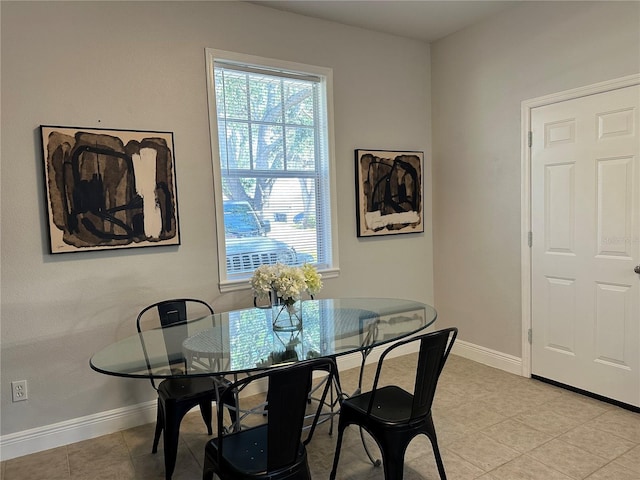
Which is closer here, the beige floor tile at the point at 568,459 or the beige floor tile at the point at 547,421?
the beige floor tile at the point at 568,459

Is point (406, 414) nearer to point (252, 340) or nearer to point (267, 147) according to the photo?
point (252, 340)

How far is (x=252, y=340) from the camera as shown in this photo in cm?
223

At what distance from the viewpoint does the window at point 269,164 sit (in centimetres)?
315

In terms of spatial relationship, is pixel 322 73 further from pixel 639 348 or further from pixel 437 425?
pixel 639 348

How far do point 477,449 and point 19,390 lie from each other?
2.66 m

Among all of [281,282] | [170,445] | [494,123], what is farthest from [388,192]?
[170,445]

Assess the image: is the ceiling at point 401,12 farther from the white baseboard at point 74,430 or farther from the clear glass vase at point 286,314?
the white baseboard at point 74,430

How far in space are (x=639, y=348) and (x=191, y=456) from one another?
112 inches

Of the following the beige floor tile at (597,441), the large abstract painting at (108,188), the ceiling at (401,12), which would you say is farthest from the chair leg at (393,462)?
the ceiling at (401,12)

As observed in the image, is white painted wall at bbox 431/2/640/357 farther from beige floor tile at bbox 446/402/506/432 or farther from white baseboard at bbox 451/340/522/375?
beige floor tile at bbox 446/402/506/432

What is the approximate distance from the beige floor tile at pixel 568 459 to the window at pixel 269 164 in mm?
1901

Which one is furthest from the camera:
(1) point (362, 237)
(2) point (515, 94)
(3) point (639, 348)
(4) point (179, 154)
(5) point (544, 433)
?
(1) point (362, 237)

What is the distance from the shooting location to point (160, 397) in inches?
92.0

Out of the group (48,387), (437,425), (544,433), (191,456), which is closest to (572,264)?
(544,433)
